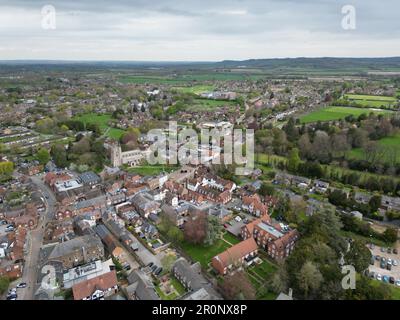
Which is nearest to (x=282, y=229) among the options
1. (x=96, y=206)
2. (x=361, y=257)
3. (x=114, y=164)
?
(x=361, y=257)

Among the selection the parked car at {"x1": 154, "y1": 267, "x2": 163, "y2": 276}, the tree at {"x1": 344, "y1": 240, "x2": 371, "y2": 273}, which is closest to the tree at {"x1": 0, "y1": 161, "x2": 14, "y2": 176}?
the parked car at {"x1": 154, "y1": 267, "x2": 163, "y2": 276}

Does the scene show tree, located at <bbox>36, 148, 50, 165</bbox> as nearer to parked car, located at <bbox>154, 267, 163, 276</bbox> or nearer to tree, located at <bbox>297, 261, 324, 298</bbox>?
parked car, located at <bbox>154, 267, 163, 276</bbox>

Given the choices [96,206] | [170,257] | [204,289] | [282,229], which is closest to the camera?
[204,289]

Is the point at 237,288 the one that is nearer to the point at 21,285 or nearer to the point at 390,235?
the point at 21,285

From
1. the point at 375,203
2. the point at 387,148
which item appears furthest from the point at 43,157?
the point at 387,148
